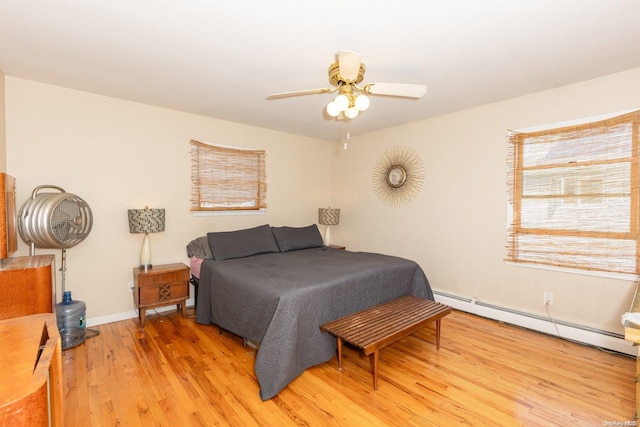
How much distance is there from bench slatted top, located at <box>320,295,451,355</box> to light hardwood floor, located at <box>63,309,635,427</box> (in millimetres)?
345

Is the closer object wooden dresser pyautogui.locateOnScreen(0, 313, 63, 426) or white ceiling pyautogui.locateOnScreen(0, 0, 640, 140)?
wooden dresser pyautogui.locateOnScreen(0, 313, 63, 426)

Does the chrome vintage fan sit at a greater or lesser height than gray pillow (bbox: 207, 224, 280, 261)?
greater

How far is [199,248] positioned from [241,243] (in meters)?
0.51

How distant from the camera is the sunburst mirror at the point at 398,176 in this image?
4062 millimetres

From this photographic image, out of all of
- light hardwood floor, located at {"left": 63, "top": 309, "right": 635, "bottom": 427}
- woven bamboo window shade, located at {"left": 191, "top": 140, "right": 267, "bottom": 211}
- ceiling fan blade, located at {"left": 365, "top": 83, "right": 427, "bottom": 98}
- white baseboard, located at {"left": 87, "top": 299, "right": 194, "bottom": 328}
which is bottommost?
light hardwood floor, located at {"left": 63, "top": 309, "right": 635, "bottom": 427}

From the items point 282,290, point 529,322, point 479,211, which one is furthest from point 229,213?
point 529,322

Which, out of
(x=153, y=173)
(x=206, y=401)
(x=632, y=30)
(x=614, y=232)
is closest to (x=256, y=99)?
(x=153, y=173)

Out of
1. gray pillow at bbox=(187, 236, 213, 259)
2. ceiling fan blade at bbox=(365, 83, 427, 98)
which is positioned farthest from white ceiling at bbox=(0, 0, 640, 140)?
gray pillow at bbox=(187, 236, 213, 259)

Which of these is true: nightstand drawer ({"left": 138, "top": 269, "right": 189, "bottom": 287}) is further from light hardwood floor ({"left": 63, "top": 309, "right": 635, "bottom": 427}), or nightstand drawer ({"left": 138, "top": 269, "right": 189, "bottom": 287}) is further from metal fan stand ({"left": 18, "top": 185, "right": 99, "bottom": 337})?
metal fan stand ({"left": 18, "top": 185, "right": 99, "bottom": 337})

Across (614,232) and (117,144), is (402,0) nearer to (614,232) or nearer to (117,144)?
(614,232)

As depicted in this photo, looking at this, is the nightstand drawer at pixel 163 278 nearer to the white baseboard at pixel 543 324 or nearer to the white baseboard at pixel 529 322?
the white baseboard at pixel 529 322

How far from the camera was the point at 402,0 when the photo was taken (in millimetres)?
1666

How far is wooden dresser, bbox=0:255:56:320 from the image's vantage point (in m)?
1.57

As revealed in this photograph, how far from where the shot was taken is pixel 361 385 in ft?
7.02
